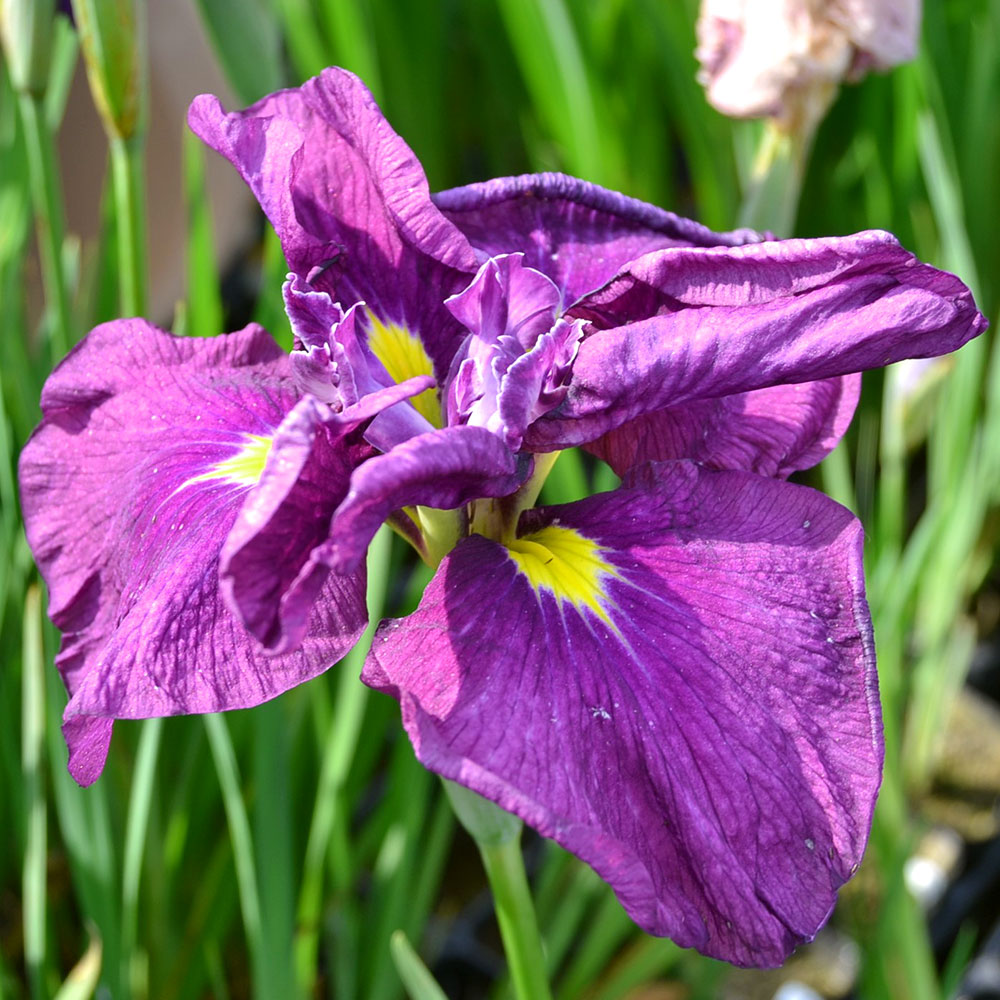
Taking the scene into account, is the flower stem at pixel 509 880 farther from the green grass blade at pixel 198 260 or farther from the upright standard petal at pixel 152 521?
the green grass blade at pixel 198 260

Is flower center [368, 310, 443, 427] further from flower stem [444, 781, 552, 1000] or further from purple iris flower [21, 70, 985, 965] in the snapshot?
flower stem [444, 781, 552, 1000]

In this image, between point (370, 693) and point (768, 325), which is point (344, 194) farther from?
point (370, 693)

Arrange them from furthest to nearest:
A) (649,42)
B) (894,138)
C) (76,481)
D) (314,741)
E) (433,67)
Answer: (433,67), (649,42), (894,138), (314,741), (76,481)

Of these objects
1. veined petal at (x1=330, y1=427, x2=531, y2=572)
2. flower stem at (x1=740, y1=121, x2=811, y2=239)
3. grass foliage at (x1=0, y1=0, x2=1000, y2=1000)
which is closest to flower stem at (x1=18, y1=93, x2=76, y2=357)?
grass foliage at (x1=0, y1=0, x2=1000, y2=1000)

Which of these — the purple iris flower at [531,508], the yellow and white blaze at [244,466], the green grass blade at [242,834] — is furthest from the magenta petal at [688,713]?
the green grass blade at [242,834]

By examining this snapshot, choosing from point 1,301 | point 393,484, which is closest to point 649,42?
point 1,301

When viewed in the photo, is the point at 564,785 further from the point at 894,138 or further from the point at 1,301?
the point at 894,138
